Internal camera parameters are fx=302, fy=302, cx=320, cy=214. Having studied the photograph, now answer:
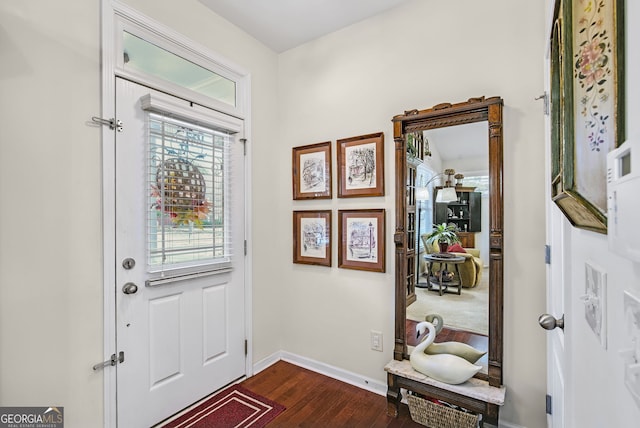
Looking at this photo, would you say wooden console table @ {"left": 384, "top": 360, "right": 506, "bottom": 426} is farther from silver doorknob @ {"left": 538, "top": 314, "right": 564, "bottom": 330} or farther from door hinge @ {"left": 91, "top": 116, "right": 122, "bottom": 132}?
door hinge @ {"left": 91, "top": 116, "right": 122, "bottom": 132}

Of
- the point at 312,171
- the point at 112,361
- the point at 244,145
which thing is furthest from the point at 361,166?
the point at 112,361

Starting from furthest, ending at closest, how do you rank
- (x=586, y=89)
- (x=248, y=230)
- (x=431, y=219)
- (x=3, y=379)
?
(x=248, y=230) < (x=431, y=219) < (x=3, y=379) < (x=586, y=89)

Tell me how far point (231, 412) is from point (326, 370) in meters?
0.81

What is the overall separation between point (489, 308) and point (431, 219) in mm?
638

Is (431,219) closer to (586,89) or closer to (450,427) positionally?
(450,427)

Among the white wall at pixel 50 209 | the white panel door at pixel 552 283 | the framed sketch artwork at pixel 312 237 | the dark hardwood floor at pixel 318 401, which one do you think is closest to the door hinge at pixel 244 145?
the framed sketch artwork at pixel 312 237

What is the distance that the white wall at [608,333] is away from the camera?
0.41m

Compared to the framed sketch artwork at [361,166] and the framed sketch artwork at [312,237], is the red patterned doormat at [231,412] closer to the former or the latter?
the framed sketch artwork at [312,237]

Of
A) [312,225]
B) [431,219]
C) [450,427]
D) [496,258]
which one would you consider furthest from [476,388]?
[312,225]

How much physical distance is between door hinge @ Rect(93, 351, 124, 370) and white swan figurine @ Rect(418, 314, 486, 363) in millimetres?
1824

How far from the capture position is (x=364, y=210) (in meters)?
2.32

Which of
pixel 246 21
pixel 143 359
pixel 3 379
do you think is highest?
pixel 246 21

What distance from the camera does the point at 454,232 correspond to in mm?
1961

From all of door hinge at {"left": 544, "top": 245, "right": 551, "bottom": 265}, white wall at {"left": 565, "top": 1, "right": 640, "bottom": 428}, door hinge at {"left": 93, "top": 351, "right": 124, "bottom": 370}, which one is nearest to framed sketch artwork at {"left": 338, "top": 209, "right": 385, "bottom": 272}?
door hinge at {"left": 544, "top": 245, "right": 551, "bottom": 265}
